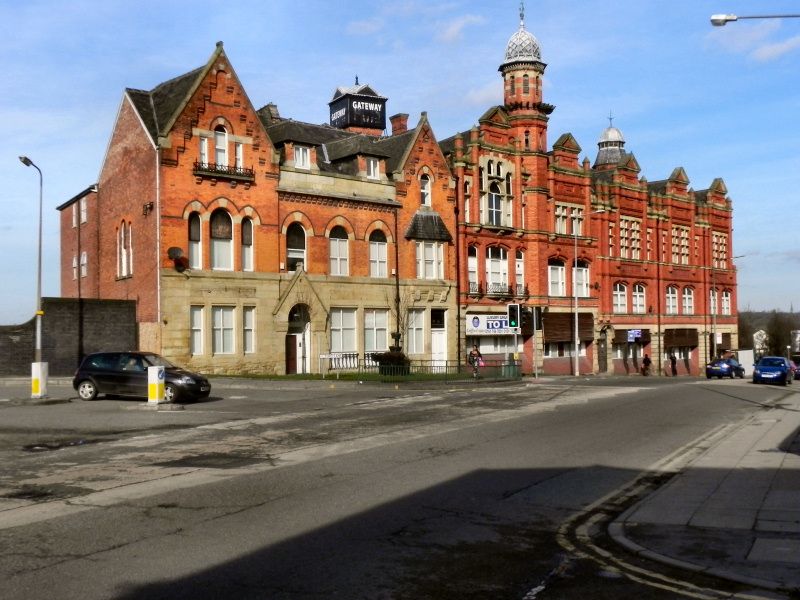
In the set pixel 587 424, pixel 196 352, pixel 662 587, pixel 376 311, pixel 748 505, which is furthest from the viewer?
pixel 376 311

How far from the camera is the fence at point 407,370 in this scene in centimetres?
3628

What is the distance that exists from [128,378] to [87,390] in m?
1.52

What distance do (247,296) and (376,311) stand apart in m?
8.14

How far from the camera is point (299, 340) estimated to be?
41.2 m

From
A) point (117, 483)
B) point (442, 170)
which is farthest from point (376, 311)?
point (117, 483)

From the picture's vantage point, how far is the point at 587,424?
66.1 ft

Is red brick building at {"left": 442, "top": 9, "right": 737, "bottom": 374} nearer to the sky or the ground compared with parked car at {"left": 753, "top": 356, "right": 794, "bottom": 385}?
nearer to the sky

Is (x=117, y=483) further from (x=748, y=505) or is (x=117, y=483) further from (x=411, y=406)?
(x=411, y=406)

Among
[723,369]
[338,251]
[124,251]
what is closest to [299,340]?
[338,251]

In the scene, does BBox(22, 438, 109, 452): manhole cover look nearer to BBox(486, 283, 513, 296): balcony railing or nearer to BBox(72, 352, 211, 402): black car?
BBox(72, 352, 211, 402): black car

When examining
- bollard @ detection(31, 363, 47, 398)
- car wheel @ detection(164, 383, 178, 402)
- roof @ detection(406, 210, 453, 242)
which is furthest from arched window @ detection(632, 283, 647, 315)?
bollard @ detection(31, 363, 47, 398)

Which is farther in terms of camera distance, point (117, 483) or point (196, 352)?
point (196, 352)

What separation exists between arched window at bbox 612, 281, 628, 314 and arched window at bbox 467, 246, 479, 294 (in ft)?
49.8

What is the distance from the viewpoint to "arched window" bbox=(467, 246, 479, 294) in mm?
49031
